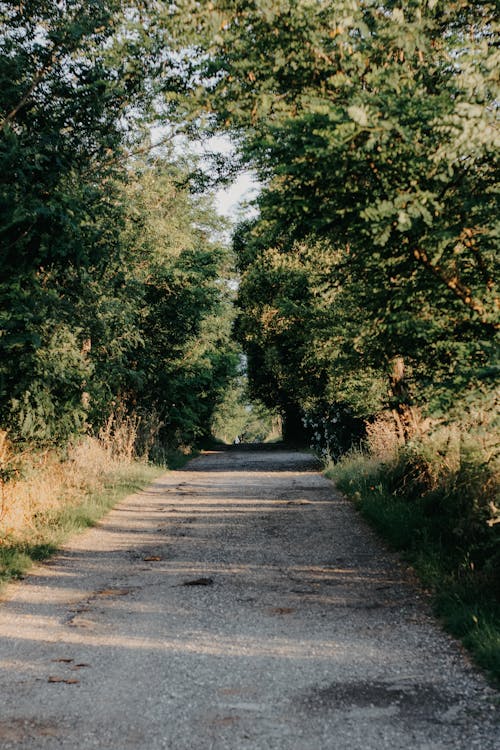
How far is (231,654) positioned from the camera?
5430 mm

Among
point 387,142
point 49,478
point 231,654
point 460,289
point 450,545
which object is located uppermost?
point 387,142

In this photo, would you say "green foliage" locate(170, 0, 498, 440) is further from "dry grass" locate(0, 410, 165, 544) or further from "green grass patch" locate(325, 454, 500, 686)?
"dry grass" locate(0, 410, 165, 544)

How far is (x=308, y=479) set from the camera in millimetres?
18797

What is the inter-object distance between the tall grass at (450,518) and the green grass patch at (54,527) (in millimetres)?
4454

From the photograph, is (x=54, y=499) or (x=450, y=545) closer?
(x=450, y=545)

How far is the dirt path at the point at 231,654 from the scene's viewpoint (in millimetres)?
4094

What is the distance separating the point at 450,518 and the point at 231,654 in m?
4.08

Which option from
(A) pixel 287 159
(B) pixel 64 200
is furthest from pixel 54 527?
(A) pixel 287 159

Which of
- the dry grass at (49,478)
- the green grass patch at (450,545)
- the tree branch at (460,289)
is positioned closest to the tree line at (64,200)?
the dry grass at (49,478)

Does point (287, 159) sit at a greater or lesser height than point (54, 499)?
greater

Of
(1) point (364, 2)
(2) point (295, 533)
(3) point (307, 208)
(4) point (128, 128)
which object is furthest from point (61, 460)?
(1) point (364, 2)

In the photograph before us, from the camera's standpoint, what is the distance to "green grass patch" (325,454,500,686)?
5.64m

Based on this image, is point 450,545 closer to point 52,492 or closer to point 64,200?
point 64,200

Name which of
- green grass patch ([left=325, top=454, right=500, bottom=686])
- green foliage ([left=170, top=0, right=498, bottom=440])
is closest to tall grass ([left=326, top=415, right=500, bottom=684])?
green grass patch ([left=325, top=454, right=500, bottom=686])
